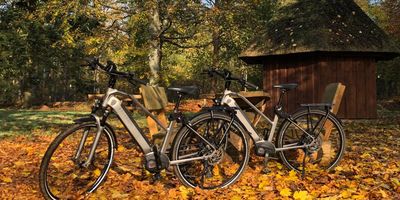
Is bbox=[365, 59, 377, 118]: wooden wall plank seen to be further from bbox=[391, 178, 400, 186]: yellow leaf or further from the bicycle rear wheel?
the bicycle rear wheel

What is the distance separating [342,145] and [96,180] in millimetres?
3402

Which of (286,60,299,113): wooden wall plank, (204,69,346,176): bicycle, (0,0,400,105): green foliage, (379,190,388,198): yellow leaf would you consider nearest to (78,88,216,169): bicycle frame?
(204,69,346,176): bicycle

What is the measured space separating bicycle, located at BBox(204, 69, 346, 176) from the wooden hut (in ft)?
30.2

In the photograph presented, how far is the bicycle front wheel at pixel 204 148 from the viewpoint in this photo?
472 centimetres

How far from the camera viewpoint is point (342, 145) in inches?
229

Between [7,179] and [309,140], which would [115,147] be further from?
[309,140]

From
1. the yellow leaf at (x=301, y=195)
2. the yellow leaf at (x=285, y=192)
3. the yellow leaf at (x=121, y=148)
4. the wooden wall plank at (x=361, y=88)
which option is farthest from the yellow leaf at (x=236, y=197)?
the wooden wall plank at (x=361, y=88)

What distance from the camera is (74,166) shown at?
4660 millimetres

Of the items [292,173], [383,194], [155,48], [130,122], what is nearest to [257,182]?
[292,173]

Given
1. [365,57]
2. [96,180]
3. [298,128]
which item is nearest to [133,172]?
[96,180]

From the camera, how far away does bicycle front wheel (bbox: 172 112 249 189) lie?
15.5ft

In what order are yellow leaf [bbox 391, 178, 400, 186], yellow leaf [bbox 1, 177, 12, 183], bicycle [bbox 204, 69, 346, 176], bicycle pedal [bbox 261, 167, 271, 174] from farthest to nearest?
bicycle pedal [bbox 261, 167, 271, 174], yellow leaf [bbox 1, 177, 12, 183], bicycle [bbox 204, 69, 346, 176], yellow leaf [bbox 391, 178, 400, 186]

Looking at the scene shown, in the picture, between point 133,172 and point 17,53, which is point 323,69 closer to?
point 133,172

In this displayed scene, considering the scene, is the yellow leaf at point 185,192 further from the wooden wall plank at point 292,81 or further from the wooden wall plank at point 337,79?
the wooden wall plank at point 292,81
